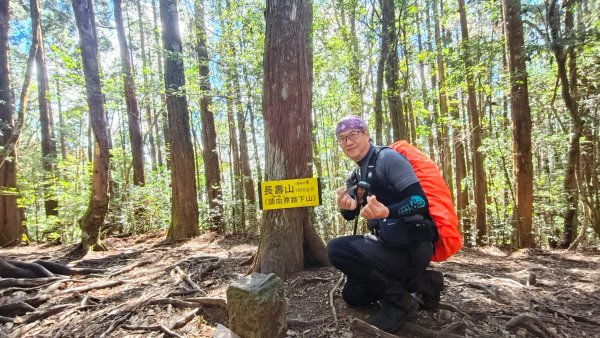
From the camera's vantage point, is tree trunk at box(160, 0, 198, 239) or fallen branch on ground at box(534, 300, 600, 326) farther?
tree trunk at box(160, 0, 198, 239)

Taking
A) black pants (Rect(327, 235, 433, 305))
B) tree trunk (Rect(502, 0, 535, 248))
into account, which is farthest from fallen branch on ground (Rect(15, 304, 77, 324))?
tree trunk (Rect(502, 0, 535, 248))

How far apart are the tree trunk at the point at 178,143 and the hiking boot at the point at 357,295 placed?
20.7 feet

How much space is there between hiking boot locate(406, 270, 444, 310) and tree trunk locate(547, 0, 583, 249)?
4.53 metres

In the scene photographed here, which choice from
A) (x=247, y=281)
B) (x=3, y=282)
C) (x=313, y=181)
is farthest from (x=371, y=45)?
(x=3, y=282)

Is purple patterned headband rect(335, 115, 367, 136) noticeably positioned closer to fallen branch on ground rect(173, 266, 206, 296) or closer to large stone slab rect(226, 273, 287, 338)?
large stone slab rect(226, 273, 287, 338)

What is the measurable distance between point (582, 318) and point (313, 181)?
276 centimetres

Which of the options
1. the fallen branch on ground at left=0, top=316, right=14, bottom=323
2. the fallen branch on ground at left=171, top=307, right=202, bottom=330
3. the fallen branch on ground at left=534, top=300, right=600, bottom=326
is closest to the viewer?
the fallen branch on ground at left=534, top=300, right=600, bottom=326

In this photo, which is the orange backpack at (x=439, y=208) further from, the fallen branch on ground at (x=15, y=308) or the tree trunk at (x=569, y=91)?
the fallen branch on ground at (x=15, y=308)

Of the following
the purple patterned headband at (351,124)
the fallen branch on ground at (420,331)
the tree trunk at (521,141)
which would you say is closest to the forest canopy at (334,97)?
the tree trunk at (521,141)

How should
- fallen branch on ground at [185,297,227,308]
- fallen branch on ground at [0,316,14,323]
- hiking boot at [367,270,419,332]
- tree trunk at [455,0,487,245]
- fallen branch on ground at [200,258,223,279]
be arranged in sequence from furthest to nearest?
tree trunk at [455,0,487,245], fallen branch on ground at [200,258,223,279], fallen branch on ground at [0,316,14,323], fallen branch on ground at [185,297,227,308], hiking boot at [367,270,419,332]

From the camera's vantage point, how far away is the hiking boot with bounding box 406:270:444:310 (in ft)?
9.17

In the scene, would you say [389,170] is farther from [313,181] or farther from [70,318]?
[70,318]

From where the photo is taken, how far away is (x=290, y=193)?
3672 millimetres

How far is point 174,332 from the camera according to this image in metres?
2.93
